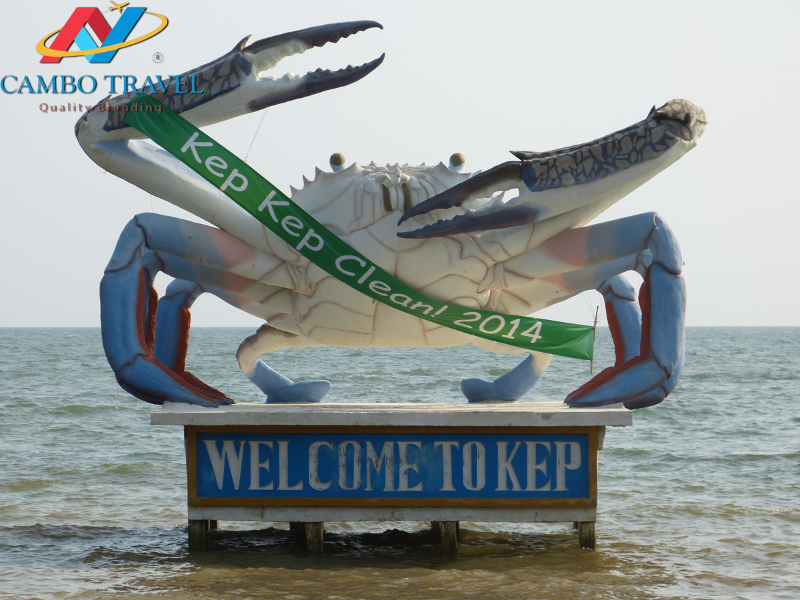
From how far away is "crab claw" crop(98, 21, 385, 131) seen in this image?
543 cm

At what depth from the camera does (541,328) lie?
231 inches

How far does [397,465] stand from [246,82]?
8.01 feet

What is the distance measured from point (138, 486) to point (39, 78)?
418 centimetres

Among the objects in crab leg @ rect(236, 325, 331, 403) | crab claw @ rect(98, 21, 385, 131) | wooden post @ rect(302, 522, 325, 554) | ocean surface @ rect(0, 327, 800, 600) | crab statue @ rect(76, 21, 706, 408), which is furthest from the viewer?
crab leg @ rect(236, 325, 331, 403)

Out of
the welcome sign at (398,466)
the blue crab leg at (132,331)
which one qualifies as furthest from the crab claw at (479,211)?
the blue crab leg at (132,331)

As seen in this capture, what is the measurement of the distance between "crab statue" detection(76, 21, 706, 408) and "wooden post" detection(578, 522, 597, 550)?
2.97 ft

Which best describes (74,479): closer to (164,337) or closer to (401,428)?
(164,337)

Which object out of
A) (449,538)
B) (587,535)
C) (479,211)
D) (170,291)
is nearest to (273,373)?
(170,291)

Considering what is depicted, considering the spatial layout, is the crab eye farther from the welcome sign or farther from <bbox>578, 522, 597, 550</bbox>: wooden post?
<bbox>578, 522, 597, 550</bbox>: wooden post

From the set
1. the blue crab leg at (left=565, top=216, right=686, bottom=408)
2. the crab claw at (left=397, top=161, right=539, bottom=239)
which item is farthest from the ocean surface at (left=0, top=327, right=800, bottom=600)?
the crab claw at (left=397, top=161, right=539, bottom=239)

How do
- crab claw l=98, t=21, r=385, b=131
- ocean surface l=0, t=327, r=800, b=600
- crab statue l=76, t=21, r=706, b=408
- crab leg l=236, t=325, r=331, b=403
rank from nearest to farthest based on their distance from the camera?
1. ocean surface l=0, t=327, r=800, b=600
2. crab statue l=76, t=21, r=706, b=408
3. crab claw l=98, t=21, r=385, b=131
4. crab leg l=236, t=325, r=331, b=403

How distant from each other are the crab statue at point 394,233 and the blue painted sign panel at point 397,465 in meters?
0.37

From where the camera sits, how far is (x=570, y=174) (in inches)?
211

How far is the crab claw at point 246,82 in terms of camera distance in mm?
5426
